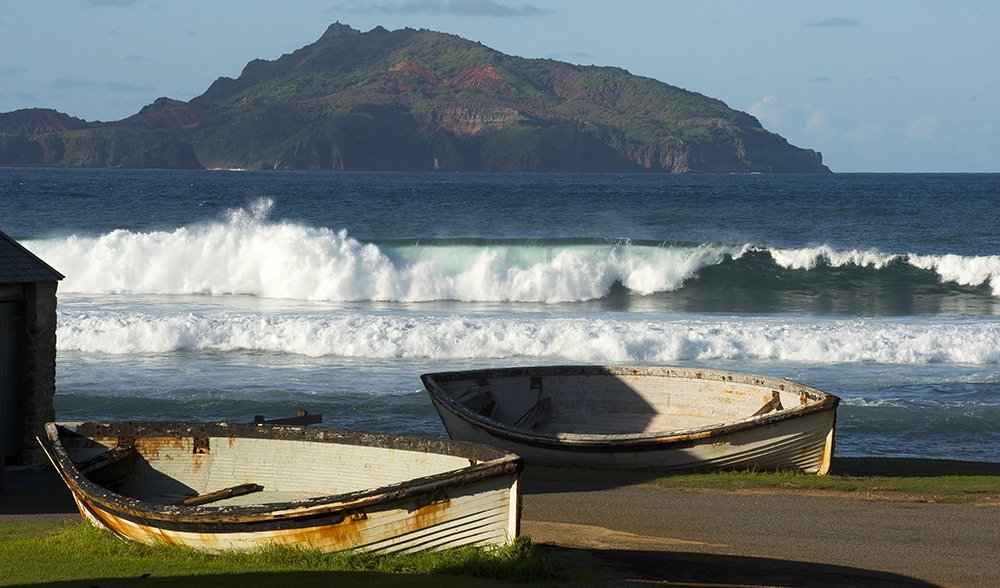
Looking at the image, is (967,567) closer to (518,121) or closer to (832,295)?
(832,295)

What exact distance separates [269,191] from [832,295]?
61.4 meters

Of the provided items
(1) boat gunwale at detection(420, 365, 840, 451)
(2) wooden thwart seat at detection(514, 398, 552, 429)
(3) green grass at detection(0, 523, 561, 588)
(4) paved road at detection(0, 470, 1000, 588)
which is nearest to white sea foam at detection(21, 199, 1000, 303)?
(2) wooden thwart seat at detection(514, 398, 552, 429)

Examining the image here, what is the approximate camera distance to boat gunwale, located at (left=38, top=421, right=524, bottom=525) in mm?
8297

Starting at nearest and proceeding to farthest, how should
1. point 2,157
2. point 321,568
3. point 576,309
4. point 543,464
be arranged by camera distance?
point 321,568 → point 543,464 → point 576,309 → point 2,157

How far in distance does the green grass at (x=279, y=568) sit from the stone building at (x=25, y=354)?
3.89 metres

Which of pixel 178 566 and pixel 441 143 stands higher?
pixel 441 143

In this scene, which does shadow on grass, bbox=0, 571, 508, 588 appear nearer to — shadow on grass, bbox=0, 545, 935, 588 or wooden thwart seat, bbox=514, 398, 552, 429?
shadow on grass, bbox=0, 545, 935, 588

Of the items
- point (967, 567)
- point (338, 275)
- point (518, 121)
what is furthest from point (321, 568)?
point (518, 121)

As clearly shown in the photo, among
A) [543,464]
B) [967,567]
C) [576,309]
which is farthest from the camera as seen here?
[576,309]

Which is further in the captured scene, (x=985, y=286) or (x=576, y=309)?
(x=985, y=286)

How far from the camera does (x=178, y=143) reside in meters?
172

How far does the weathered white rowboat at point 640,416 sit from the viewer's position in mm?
13055

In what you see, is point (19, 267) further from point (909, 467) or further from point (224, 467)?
point (909, 467)

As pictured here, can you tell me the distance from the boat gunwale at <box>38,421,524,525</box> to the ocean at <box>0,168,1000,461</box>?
5.99 m
